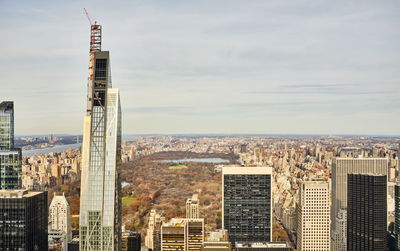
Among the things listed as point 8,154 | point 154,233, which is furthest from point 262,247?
point 8,154

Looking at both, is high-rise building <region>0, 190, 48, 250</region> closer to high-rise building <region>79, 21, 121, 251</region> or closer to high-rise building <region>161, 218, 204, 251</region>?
high-rise building <region>79, 21, 121, 251</region>

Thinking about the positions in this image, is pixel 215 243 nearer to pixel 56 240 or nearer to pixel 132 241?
pixel 132 241

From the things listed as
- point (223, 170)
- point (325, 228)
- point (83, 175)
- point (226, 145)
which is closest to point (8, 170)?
point (83, 175)

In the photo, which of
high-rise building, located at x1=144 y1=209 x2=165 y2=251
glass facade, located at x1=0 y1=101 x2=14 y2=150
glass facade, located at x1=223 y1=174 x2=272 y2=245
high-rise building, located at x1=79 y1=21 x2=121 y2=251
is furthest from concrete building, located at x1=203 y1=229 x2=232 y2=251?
glass facade, located at x1=0 y1=101 x2=14 y2=150

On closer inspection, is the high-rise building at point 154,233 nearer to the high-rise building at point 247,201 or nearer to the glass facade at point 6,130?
the high-rise building at point 247,201

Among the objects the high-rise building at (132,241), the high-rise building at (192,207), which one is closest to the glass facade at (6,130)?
the high-rise building at (132,241)
